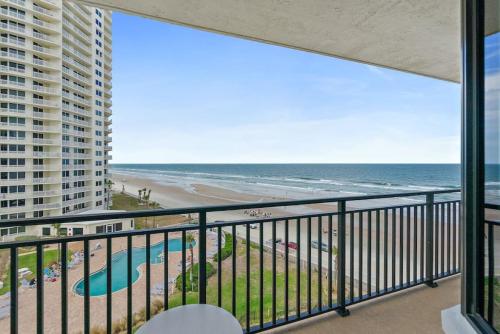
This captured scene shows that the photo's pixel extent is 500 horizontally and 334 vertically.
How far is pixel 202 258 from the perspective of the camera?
151 cm

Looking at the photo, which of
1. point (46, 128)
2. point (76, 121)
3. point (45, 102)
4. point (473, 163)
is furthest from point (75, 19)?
point (473, 163)

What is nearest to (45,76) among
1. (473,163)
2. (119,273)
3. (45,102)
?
(45,102)

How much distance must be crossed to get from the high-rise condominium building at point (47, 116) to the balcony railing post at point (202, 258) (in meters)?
20.9

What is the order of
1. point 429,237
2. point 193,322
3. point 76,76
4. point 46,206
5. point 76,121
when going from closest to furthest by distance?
point 193,322 < point 429,237 < point 46,206 < point 76,121 < point 76,76

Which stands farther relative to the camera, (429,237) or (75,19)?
(75,19)

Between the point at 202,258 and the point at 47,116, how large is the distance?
1046 inches

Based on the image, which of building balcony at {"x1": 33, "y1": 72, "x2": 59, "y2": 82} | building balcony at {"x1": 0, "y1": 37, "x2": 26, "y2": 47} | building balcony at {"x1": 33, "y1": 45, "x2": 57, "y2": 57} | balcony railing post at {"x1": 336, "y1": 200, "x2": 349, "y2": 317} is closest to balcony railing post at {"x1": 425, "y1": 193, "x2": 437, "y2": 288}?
balcony railing post at {"x1": 336, "y1": 200, "x2": 349, "y2": 317}

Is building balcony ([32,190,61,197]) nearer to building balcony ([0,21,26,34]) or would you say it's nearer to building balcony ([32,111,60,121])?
building balcony ([32,111,60,121])

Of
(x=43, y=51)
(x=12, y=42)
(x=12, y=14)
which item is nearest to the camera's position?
(x=12, y=14)

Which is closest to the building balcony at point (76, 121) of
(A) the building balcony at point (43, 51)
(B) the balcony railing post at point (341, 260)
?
(A) the building balcony at point (43, 51)

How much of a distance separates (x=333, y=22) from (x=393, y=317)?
227 cm

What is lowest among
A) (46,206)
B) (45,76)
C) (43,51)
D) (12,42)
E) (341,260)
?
(46,206)

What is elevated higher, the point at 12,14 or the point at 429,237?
the point at 12,14

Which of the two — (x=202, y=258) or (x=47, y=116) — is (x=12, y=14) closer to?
(x=47, y=116)
